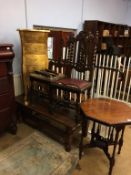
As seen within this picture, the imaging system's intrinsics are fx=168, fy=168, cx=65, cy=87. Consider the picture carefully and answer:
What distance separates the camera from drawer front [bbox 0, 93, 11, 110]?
2022mm

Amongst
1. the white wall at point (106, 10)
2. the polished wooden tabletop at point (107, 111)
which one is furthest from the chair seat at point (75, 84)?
the white wall at point (106, 10)

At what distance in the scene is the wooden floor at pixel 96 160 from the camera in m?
1.81

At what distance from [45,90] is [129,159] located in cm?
146

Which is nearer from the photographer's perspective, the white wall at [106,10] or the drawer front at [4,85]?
the drawer front at [4,85]

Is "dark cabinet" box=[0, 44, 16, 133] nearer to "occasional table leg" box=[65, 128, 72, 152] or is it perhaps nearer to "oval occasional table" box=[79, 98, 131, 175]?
"occasional table leg" box=[65, 128, 72, 152]

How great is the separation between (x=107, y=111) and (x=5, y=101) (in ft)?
4.01

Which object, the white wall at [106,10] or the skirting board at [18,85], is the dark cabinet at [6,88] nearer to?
the skirting board at [18,85]

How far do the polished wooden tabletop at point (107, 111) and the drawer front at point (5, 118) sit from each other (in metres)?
0.95

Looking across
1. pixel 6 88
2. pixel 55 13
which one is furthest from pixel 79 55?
pixel 55 13

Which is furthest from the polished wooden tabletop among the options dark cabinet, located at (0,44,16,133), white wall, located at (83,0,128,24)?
white wall, located at (83,0,128,24)

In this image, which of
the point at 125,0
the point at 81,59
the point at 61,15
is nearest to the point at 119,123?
the point at 81,59

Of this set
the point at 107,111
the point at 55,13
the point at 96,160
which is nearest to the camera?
the point at 107,111

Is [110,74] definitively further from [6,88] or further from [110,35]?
[110,35]

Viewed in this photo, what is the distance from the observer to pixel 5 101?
6.78 ft
